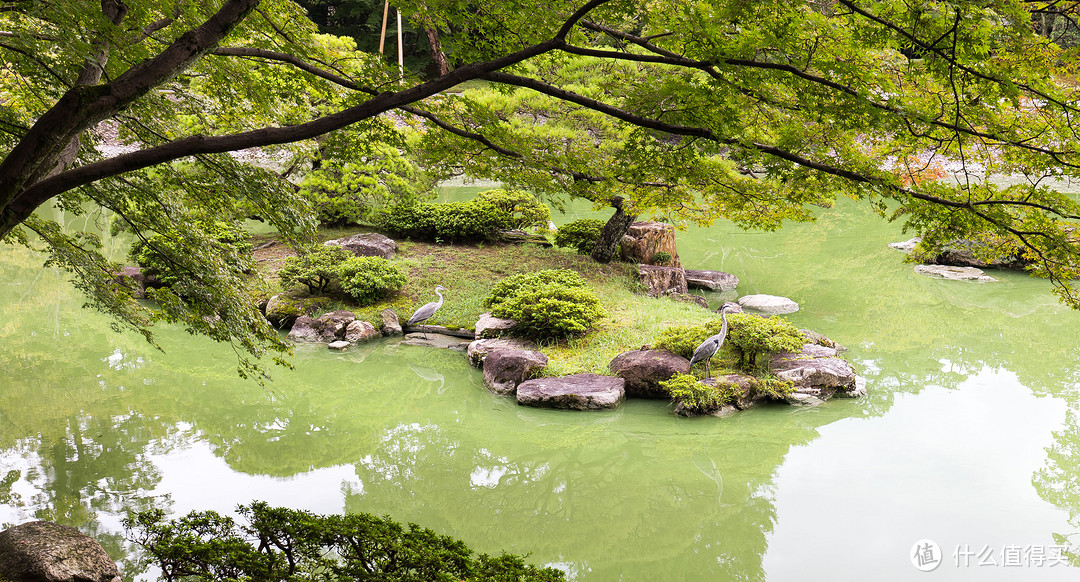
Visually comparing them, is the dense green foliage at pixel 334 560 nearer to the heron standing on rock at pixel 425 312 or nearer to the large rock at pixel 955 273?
the heron standing on rock at pixel 425 312

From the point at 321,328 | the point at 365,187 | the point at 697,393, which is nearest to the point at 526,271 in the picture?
the point at 321,328

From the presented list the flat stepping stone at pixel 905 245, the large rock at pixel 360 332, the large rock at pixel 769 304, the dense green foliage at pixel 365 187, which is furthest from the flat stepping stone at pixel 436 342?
the flat stepping stone at pixel 905 245

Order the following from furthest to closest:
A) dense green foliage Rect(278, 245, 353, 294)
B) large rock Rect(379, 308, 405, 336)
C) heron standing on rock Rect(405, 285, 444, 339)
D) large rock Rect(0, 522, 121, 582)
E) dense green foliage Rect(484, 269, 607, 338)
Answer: dense green foliage Rect(278, 245, 353, 294) → large rock Rect(379, 308, 405, 336) → heron standing on rock Rect(405, 285, 444, 339) → dense green foliage Rect(484, 269, 607, 338) → large rock Rect(0, 522, 121, 582)

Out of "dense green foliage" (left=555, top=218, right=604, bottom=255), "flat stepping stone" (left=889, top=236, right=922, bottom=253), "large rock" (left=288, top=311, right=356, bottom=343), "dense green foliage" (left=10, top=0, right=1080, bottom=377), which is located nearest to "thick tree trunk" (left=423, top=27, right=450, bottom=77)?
"dense green foliage" (left=10, top=0, right=1080, bottom=377)

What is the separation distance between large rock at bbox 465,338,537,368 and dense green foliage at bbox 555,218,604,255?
3.87m

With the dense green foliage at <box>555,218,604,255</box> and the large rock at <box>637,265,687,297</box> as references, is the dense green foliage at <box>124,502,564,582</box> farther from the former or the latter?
the dense green foliage at <box>555,218,604,255</box>

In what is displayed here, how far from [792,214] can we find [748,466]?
2175 mm

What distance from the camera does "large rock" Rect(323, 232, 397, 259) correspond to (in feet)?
34.8

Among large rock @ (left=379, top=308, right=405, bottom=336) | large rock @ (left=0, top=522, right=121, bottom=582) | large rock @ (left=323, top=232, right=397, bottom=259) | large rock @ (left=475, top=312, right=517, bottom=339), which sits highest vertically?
large rock @ (left=0, top=522, right=121, bottom=582)

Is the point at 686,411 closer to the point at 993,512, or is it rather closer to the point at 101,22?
the point at 993,512

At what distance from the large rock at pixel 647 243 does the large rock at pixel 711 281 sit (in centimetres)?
68

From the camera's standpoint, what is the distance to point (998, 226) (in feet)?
10.8

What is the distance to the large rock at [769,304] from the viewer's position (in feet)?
33.5

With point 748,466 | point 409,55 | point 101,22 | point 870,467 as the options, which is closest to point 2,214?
point 101,22
